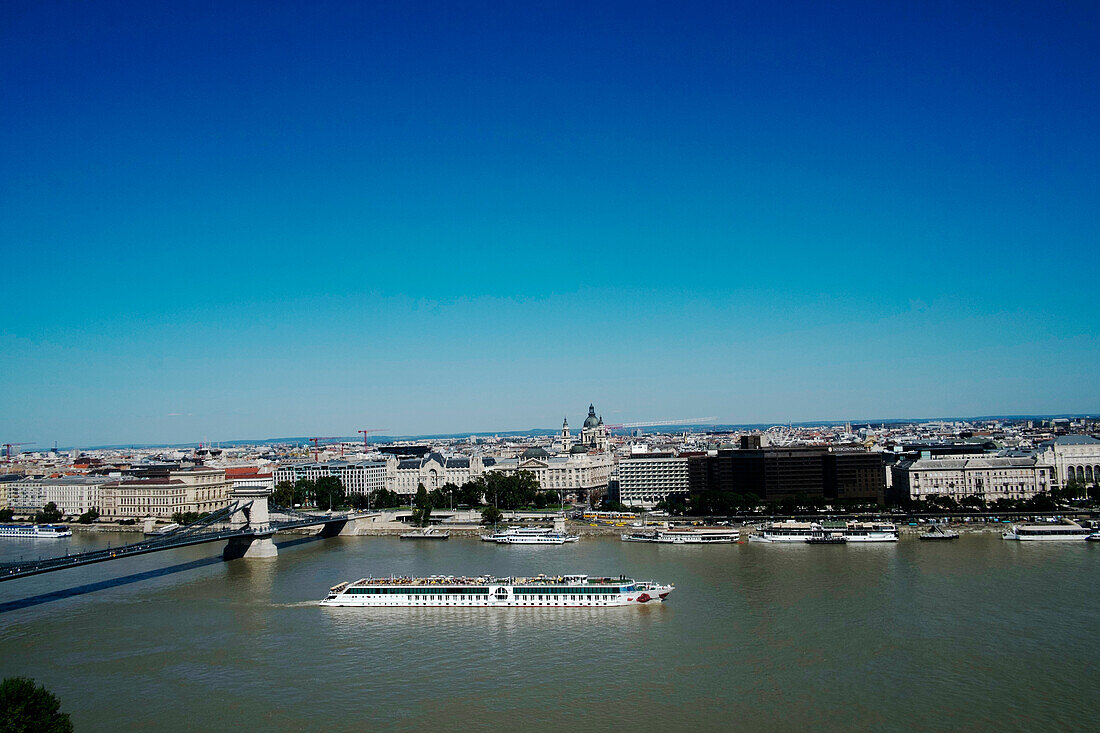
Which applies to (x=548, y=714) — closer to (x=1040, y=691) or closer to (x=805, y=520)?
(x=1040, y=691)

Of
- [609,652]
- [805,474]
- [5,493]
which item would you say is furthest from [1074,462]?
[5,493]

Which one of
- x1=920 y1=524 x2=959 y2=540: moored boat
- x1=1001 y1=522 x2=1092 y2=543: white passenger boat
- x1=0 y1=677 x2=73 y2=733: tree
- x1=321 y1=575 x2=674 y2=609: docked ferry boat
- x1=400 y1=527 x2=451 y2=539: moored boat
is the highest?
x1=0 y1=677 x2=73 y2=733: tree

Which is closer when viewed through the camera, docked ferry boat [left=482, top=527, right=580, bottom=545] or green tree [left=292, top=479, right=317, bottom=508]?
docked ferry boat [left=482, top=527, right=580, bottom=545]

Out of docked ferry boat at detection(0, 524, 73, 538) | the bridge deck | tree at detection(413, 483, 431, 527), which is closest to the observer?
the bridge deck

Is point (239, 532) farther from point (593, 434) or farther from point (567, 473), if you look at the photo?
point (593, 434)

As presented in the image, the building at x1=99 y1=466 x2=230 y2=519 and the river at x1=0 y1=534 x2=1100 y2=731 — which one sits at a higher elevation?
the building at x1=99 y1=466 x2=230 y2=519

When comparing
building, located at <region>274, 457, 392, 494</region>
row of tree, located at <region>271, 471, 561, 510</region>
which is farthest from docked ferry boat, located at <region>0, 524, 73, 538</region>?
building, located at <region>274, 457, 392, 494</region>

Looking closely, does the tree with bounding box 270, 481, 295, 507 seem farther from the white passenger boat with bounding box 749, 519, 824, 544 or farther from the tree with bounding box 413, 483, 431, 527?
the white passenger boat with bounding box 749, 519, 824, 544
